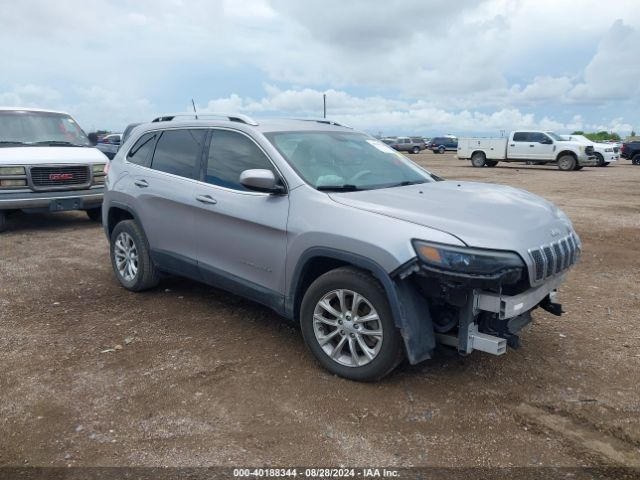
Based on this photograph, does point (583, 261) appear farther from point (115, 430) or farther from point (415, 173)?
point (115, 430)

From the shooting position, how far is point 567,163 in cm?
2498

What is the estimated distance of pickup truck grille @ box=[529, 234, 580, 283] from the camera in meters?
3.15

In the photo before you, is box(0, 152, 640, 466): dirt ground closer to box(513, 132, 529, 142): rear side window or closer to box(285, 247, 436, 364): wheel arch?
box(285, 247, 436, 364): wheel arch

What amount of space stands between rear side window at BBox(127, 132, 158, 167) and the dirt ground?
1.38 m

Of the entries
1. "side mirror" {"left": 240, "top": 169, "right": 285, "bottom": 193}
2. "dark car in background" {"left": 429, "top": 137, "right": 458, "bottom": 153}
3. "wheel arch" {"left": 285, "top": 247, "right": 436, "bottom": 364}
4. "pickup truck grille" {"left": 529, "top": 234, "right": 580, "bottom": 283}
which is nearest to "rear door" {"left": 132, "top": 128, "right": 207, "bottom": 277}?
"side mirror" {"left": 240, "top": 169, "right": 285, "bottom": 193}

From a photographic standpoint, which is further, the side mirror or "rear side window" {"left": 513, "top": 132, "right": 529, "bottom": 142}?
"rear side window" {"left": 513, "top": 132, "right": 529, "bottom": 142}

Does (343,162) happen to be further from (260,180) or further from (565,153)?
(565,153)

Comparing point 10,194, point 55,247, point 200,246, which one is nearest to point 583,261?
point 200,246

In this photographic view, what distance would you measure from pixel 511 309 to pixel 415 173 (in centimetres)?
179

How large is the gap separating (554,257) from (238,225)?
226cm

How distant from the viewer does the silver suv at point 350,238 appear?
3113 mm

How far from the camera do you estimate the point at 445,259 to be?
2.98 meters

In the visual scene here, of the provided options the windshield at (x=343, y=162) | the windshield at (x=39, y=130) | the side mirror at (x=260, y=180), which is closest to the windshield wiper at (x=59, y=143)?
the windshield at (x=39, y=130)

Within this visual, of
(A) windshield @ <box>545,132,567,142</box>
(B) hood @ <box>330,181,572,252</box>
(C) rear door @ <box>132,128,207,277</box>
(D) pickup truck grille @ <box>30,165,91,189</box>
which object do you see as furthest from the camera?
(A) windshield @ <box>545,132,567,142</box>
